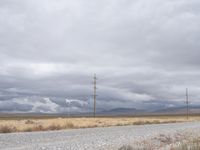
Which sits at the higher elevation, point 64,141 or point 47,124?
point 47,124

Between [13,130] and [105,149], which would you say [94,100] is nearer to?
[13,130]

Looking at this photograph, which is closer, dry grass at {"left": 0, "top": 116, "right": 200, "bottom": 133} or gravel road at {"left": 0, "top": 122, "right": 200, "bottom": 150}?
gravel road at {"left": 0, "top": 122, "right": 200, "bottom": 150}

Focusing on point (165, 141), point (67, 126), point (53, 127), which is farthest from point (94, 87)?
point (165, 141)

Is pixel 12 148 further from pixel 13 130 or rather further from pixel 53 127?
pixel 53 127

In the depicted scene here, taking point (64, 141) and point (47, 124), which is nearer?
point (64, 141)

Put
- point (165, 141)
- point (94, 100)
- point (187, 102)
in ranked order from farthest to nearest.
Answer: point (187, 102)
point (94, 100)
point (165, 141)

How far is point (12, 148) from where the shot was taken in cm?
1911

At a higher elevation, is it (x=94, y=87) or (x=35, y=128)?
(x=94, y=87)

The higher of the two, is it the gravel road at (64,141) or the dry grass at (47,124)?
the dry grass at (47,124)

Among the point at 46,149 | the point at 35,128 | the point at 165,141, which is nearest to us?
the point at 46,149

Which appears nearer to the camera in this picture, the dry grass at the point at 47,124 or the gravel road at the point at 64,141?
the gravel road at the point at 64,141

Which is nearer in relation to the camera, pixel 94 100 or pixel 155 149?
pixel 155 149

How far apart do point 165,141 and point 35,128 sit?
1658cm

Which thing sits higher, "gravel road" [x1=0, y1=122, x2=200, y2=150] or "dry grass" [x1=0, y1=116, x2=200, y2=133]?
"dry grass" [x1=0, y1=116, x2=200, y2=133]
